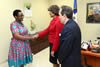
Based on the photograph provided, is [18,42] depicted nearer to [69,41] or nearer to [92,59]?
[69,41]

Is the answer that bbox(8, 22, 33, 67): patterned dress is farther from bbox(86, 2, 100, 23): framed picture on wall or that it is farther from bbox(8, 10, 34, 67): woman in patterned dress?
bbox(86, 2, 100, 23): framed picture on wall

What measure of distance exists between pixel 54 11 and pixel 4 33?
6.04ft

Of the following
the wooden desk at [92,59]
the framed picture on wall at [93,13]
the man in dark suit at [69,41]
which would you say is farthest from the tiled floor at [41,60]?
the framed picture on wall at [93,13]

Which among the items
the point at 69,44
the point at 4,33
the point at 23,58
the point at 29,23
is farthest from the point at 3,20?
the point at 69,44

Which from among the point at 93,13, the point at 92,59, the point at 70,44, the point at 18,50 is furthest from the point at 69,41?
the point at 93,13

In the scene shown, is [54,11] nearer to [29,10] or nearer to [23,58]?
[23,58]

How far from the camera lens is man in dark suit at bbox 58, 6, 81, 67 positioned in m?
1.39

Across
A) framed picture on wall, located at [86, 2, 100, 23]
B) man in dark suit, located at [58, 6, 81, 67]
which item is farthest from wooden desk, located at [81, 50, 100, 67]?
framed picture on wall, located at [86, 2, 100, 23]

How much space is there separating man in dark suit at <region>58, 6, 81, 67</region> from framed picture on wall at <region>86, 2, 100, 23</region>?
3183 millimetres

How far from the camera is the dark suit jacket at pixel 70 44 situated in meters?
1.39

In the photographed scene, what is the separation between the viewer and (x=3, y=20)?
299 centimetres

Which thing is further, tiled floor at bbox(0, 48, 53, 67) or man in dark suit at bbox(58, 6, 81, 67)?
tiled floor at bbox(0, 48, 53, 67)

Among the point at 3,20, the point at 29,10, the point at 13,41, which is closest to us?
the point at 13,41

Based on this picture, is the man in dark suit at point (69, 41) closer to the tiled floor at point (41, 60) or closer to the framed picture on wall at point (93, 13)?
the tiled floor at point (41, 60)
